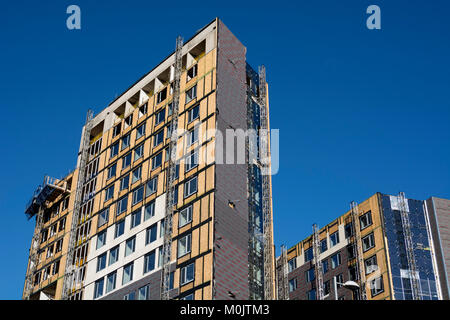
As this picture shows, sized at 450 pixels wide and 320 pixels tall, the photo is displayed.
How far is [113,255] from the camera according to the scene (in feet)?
250

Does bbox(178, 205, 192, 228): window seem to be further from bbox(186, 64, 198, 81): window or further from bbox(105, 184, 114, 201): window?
bbox(186, 64, 198, 81): window

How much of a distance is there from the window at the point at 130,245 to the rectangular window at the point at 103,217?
25.8 feet

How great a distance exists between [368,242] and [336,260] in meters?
7.72

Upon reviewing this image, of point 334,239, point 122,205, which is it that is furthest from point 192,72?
point 334,239

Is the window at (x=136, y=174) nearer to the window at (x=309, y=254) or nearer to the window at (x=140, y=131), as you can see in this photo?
the window at (x=140, y=131)

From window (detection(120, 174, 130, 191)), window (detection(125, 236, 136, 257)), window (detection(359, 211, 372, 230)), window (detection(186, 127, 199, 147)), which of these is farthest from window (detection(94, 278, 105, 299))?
window (detection(359, 211, 372, 230))

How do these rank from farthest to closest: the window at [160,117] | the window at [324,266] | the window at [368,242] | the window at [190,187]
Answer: the window at [324,266]
the window at [368,242]
the window at [160,117]
the window at [190,187]

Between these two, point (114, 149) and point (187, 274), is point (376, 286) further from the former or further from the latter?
point (114, 149)

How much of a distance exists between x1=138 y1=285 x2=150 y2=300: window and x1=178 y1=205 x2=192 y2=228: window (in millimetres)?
7562

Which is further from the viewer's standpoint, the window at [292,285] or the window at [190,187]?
the window at [292,285]

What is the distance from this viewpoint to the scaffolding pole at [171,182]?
6431 centimetres

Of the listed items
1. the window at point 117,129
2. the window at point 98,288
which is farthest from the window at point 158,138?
the window at point 98,288

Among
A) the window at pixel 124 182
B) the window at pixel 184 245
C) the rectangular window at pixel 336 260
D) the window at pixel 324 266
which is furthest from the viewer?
the window at pixel 324 266
